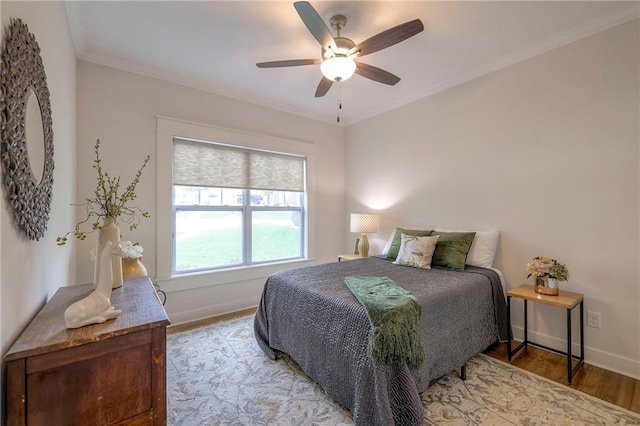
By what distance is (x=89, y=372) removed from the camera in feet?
Answer: 3.00

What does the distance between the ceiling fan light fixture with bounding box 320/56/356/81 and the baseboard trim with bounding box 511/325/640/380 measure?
280cm

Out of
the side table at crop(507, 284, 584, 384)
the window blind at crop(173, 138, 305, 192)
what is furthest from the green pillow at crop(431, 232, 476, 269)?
the window blind at crop(173, 138, 305, 192)

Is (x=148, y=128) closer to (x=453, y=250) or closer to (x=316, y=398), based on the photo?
(x=316, y=398)

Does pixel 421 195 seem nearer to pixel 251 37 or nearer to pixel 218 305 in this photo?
pixel 251 37

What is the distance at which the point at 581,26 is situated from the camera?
2.16 m

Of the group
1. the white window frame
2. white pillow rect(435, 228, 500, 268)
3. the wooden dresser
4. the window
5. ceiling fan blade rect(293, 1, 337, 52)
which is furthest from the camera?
the window

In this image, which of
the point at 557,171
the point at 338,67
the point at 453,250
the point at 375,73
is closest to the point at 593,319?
the point at 453,250

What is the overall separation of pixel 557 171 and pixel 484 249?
89 centimetres

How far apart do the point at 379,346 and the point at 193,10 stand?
8.34ft

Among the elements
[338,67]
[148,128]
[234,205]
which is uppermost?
[338,67]

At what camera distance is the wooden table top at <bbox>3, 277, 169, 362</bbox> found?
0.85 meters

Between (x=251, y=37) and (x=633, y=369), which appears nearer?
(x=633, y=369)

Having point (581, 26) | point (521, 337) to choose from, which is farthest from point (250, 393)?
point (581, 26)

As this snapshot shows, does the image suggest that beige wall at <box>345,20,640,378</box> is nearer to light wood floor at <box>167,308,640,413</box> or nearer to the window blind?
light wood floor at <box>167,308,640,413</box>
